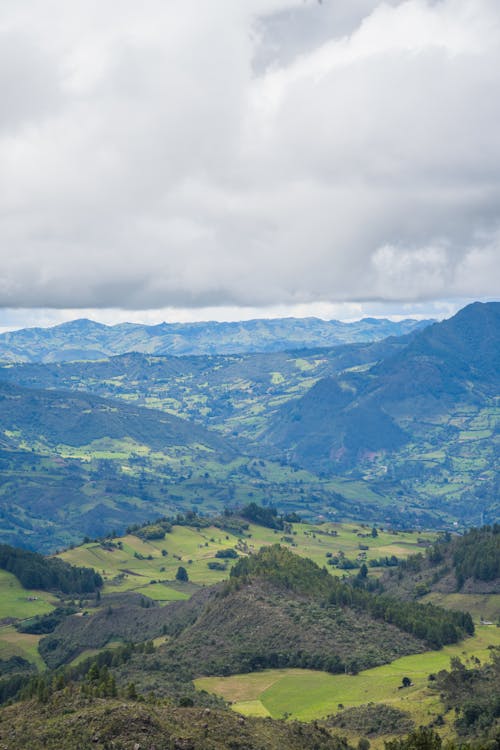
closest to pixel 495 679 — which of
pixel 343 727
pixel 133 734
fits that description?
pixel 343 727

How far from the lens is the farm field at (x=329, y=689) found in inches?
5527

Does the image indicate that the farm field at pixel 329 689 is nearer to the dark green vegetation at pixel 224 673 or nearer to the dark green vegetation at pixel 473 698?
the dark green vegetation at pixel 224 673

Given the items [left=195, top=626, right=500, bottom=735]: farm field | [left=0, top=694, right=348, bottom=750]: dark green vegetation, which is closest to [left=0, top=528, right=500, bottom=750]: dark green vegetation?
[left=0, top=694, right=348, bottom=750]: dark green vegetation

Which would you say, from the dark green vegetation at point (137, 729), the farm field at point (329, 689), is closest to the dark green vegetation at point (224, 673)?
the dark green vegetation at point (137, 729)

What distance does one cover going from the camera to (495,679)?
435ft

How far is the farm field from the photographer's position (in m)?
140

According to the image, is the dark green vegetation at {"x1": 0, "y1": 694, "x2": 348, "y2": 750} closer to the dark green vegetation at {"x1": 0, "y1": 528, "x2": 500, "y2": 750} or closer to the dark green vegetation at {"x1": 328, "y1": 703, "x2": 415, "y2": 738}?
the dark green vegetation at {"x1": 0, "y1": 528, "x2": 500, "y2": 750}

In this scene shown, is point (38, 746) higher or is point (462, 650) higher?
point (38, 746)

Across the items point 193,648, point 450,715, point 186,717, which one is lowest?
point 193,648

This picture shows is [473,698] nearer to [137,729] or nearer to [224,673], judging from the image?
[137,729]

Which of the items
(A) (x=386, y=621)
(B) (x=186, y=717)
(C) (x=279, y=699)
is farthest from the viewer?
(A) (x=386, y=621)

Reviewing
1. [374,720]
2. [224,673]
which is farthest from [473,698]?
[224,673]

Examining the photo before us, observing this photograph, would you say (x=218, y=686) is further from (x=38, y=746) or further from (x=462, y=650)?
(x=38, y=746)

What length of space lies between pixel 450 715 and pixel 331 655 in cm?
5320
